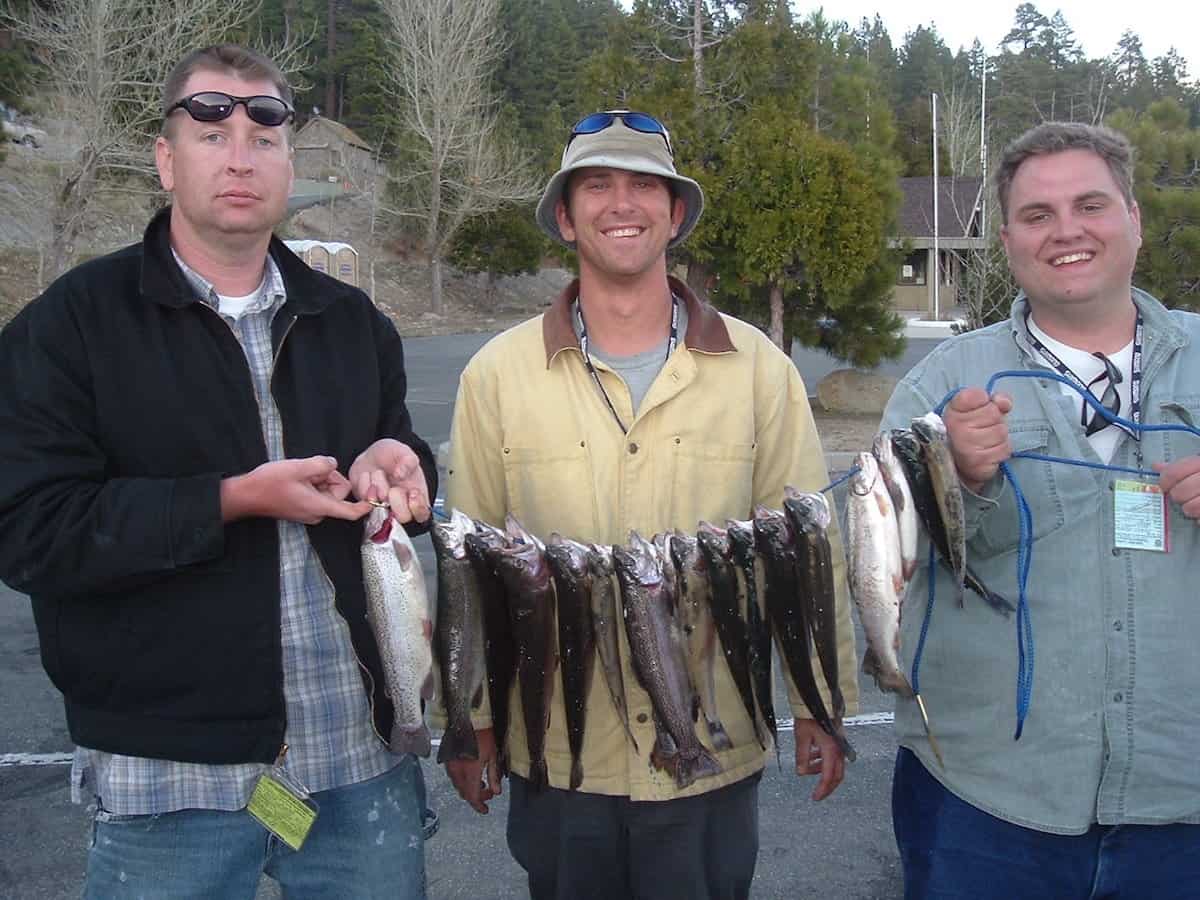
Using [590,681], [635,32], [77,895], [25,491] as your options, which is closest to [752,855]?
[590,681]

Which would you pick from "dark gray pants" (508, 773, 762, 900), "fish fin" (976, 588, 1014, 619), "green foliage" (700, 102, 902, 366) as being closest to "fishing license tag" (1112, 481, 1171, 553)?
"fish fin" (976, 588, 1014, 619)

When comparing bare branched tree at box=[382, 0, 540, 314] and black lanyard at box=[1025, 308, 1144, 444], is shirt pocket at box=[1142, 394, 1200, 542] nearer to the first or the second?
black lanyard at box=[1025, 308, 1144, 444]

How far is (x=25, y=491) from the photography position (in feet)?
8.27

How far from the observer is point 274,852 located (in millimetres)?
2881

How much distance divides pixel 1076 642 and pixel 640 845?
4.54ft

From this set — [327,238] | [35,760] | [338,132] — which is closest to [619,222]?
[35,760]

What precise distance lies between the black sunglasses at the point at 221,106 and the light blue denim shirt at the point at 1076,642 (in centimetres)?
220

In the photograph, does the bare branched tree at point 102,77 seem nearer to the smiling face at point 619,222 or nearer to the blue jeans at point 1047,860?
the smiling face at point 619,222

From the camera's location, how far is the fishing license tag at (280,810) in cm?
275

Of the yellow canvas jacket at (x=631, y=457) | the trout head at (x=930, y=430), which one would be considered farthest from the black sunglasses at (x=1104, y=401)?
the yellow canvas jacket at (x=631, y=457)

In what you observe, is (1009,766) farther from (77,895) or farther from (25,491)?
(77,895)

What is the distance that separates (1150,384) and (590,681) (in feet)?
5.97

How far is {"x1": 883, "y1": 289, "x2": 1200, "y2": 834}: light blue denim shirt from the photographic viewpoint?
9.25 feet

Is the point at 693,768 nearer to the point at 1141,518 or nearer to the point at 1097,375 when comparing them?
Result: the point at 1141,518
